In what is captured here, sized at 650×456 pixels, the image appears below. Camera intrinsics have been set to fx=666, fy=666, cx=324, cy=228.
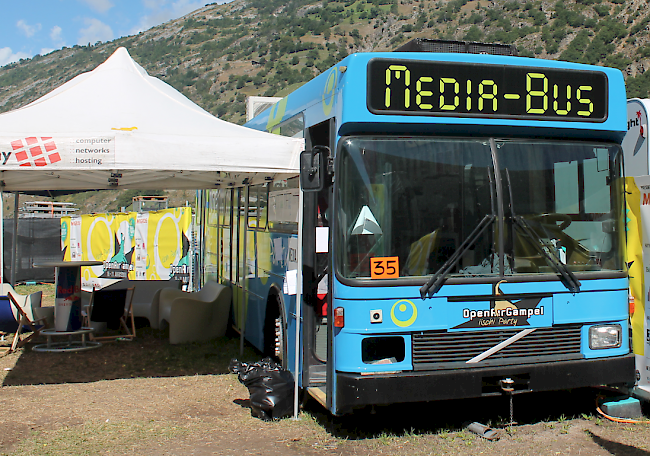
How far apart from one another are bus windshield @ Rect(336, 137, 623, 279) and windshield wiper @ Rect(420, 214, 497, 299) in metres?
0.03

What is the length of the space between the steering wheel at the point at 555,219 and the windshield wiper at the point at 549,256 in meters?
0.13

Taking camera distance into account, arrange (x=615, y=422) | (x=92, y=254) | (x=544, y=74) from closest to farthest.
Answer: (x=544, y=74), (x=615, y=422), (x=92, y=254)

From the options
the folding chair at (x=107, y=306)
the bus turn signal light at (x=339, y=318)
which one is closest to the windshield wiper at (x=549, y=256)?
the bus turn signal light at (x=339, y=318)

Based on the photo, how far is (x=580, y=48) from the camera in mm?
55250

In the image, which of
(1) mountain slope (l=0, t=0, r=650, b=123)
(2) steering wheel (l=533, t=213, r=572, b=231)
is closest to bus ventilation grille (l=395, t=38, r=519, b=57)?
(2) steering wheel (l=533, t=213, r=572, b=231)

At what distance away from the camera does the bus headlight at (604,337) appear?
5129mm

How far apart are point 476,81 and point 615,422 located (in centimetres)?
301

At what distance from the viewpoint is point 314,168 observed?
495 centimetres

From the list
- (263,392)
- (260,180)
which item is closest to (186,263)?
(260,180)

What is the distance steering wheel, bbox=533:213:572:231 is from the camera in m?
4.95

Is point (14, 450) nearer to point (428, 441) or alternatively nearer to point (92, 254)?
point (428, 441)

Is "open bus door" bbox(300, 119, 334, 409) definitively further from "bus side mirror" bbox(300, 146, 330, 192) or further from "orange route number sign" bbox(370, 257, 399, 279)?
"orange route number sign" bbox(370, 257, 399, 279)

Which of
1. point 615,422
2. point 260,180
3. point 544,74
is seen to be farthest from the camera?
point 260,180

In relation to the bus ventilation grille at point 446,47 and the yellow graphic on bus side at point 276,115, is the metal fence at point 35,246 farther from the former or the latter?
the bus ventilation grille at point 446,47
